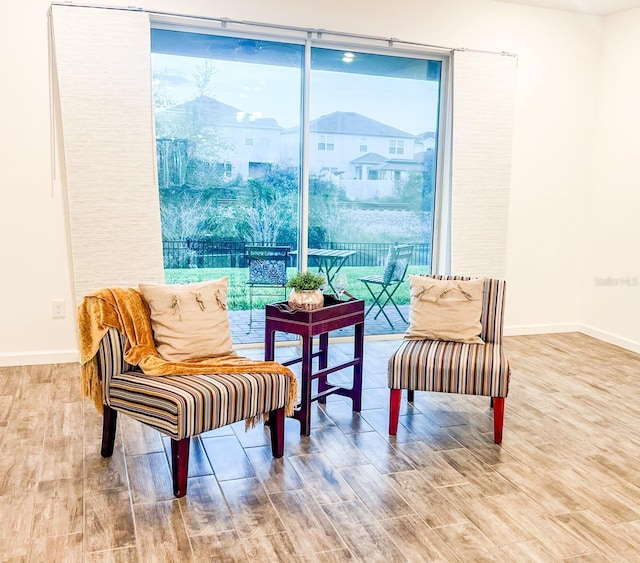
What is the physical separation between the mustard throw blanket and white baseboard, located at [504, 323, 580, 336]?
3.02m

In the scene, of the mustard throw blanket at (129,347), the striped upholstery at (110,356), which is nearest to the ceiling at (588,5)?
the mustard throw blanket at (129,347)

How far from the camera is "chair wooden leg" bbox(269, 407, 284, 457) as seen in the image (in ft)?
9.45

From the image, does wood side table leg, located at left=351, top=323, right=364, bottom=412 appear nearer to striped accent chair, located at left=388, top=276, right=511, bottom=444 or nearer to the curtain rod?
striped accent chair, located at left=388, top=276, right=511, bottom=444

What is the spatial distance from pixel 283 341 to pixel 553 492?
2.59 metres

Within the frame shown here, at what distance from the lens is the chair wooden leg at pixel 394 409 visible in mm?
3186

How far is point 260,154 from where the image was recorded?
461 centimetres

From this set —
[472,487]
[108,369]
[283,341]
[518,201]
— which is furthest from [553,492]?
[518,201]

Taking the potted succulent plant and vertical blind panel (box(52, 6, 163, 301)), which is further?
vertical blind panel (box(52, 6, 163, 301))

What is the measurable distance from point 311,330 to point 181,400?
839 mm

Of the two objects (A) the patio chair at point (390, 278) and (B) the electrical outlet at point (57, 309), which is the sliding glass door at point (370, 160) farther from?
(B) the electrical outlet at point (57, 309)

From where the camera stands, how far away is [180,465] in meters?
2.52

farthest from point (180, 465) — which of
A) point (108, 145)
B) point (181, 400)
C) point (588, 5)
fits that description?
point (588, 5)

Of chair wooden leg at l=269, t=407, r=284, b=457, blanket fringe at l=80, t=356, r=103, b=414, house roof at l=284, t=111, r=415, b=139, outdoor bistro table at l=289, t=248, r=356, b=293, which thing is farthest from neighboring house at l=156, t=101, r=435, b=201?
chair wooden leg at l=269, t=407, r=284, b=457

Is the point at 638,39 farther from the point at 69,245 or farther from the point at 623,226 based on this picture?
the point at 69,245
